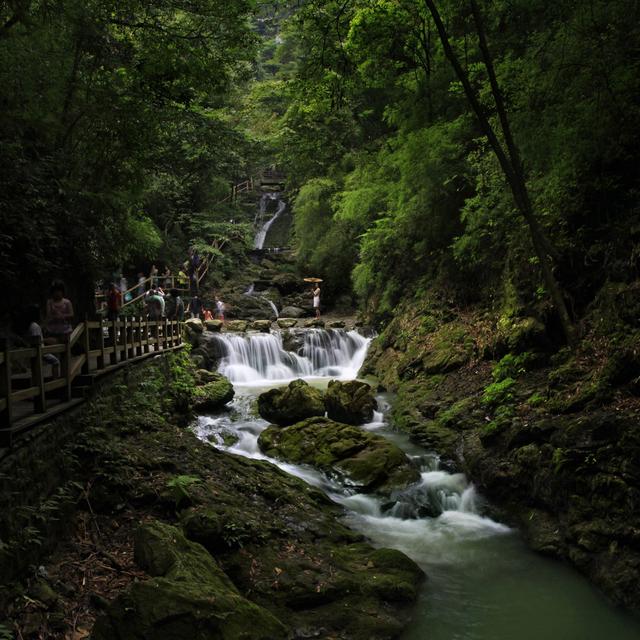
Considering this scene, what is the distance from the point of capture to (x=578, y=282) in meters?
9.21

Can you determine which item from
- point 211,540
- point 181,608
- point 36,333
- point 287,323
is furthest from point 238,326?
point 181,608

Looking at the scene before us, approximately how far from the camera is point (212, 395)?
44.3 ft

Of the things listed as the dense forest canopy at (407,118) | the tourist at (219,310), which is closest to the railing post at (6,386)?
the dense forest canopy at (407,118)

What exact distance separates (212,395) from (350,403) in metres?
4.12

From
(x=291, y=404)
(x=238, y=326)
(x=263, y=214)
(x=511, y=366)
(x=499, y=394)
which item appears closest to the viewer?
(x=499, y=394)

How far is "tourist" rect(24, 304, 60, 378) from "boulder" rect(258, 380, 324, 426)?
18.7ft

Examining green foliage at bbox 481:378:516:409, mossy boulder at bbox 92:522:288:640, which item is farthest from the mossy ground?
green foliage at bbox 481:378:516:409

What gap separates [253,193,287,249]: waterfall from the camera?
3756cm

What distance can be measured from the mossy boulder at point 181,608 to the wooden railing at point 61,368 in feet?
7.17

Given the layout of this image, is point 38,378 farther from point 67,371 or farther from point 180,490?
point 180,490

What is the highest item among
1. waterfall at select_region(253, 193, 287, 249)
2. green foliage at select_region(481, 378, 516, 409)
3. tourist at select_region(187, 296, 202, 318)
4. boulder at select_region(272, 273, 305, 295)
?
waterfall at select_region(253, 193, 287, 249)

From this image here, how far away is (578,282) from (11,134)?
441 inches

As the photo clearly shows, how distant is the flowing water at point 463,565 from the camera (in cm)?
518

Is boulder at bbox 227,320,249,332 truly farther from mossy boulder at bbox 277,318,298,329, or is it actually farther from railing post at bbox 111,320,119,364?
railing post at bbox 111,320,119,364
